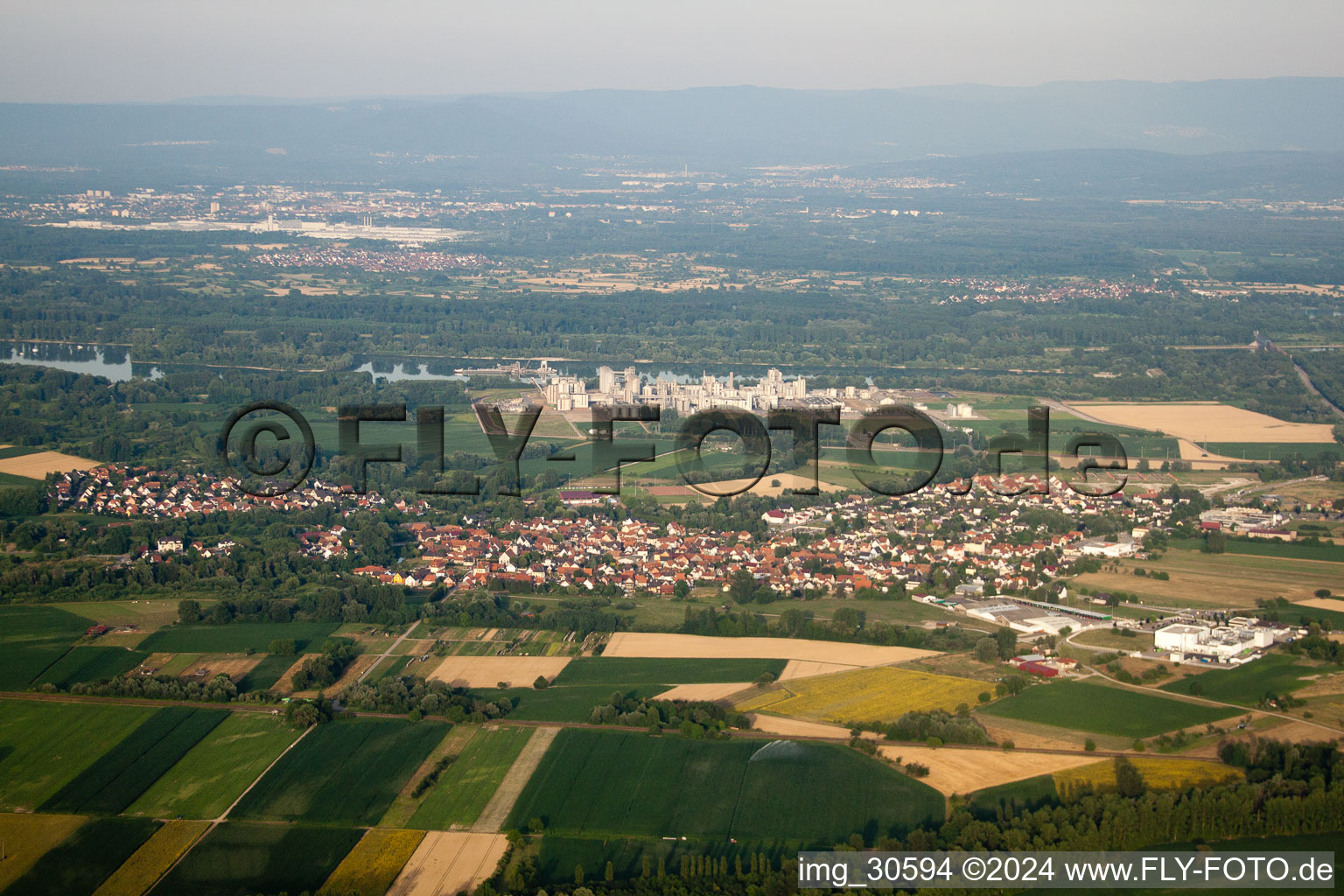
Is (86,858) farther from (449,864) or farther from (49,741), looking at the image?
(449,864)

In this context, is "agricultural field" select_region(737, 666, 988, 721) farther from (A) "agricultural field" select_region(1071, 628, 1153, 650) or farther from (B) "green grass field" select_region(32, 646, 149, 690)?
(B) "green grass field" select_region(32, 646, 149, 690)

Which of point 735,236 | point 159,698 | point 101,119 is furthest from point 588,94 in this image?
point 159,698

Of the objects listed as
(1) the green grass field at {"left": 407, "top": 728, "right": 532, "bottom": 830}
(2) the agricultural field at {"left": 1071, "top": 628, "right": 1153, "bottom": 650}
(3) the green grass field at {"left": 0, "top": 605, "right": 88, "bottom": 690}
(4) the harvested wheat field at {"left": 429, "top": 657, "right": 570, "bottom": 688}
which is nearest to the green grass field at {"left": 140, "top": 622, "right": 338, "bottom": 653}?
(3) the green grass field at {"left": 0, "top": 605, "right": 88, "bottom": 690}

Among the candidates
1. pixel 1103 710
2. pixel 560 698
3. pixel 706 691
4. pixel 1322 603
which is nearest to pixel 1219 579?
pixel 1322 603

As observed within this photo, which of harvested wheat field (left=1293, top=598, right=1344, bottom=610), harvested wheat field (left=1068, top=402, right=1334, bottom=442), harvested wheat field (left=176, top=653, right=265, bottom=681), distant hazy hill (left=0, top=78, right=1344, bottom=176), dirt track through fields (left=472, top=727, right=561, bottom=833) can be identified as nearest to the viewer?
dirt track through fields (left=472, top=727, right=561, bottom=833)

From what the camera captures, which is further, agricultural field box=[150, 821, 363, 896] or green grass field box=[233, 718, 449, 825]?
green grass field box=[233, 718, 449, 825]

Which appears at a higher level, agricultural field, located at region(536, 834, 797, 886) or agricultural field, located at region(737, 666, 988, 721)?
agricultural field, located at region(737, 666, 988, 721)
